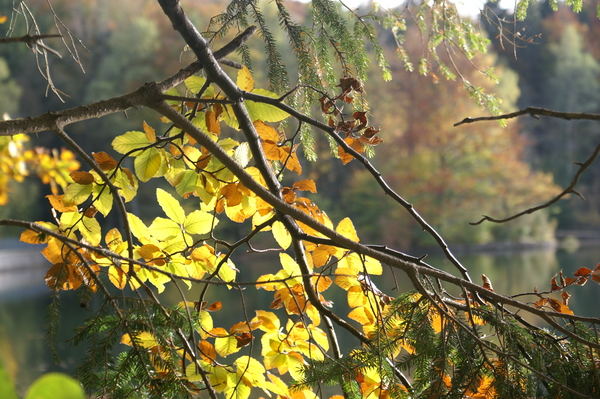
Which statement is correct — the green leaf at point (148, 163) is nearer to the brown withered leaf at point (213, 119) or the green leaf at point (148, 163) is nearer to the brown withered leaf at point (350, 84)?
the brown withered leaf at point (213, 119)

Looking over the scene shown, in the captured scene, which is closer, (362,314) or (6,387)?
(6,387)

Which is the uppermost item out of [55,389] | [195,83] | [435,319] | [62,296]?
[62,296]

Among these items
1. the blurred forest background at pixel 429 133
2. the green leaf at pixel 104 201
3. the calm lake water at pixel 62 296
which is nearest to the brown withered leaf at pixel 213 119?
the green leaf at pixel 104 201

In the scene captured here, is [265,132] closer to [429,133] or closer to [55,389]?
[55,389]

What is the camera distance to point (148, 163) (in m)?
0.75

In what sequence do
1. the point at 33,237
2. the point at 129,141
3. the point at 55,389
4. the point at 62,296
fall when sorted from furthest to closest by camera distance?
the point at 62,296 → the point at 129,141 → the point at 33,237 → the point at 55,389

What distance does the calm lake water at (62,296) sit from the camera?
Result: 4797 millimetres

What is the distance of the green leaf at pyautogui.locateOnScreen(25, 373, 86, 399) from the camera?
0.45 feet

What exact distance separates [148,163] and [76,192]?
0.08 meters

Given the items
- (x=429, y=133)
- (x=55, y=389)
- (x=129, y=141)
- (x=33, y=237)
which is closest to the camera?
(x=55, y=389)

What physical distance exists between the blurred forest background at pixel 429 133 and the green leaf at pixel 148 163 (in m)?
9.70

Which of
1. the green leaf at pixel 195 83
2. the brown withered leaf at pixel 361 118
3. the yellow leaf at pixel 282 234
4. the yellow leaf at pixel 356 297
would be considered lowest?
the yellow leaf at pixel 356 297

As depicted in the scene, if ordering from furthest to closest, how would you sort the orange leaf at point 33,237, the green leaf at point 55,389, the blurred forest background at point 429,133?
the blurred forest background at point 429,133
the orange leaf at point 33,237
the green leaf at point 55,389

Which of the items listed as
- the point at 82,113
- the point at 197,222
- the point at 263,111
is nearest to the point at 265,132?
the point at 263,111
